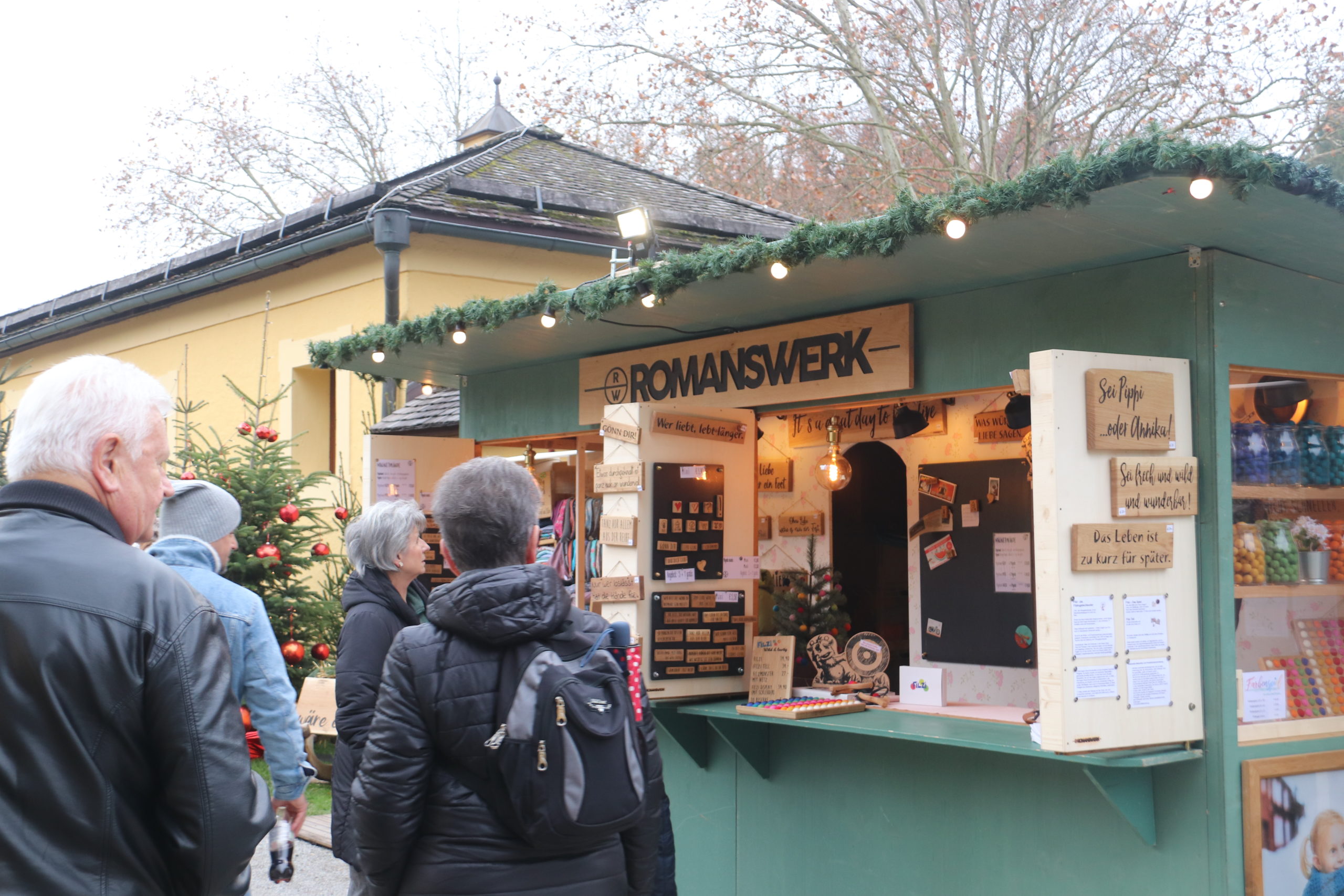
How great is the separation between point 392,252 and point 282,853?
8.95 m

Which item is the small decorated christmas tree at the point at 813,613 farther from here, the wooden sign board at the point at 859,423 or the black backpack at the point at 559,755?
the black backpack at the point at 559,755

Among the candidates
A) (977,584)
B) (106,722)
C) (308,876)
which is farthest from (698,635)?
(106,722)

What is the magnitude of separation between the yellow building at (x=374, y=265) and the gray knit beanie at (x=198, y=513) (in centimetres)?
→ 744

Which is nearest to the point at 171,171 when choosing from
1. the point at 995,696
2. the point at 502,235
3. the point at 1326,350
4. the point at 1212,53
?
the point at 502,235

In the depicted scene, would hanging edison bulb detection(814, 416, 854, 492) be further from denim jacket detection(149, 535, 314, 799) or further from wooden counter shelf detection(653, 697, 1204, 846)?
denim jacket detection(149, 535, 314, 799)

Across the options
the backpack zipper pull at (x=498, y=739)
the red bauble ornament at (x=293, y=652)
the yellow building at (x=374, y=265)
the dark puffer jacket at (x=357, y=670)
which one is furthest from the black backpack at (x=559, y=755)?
the yellow building at (x=374, y=265)

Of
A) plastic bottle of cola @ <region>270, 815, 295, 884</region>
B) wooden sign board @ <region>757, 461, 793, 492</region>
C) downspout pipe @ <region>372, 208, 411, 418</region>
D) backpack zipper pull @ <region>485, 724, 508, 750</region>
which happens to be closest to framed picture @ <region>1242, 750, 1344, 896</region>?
backpack zipper pull @ <region>485, 724, 508, 750</region>

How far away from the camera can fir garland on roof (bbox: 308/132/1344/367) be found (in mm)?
3631

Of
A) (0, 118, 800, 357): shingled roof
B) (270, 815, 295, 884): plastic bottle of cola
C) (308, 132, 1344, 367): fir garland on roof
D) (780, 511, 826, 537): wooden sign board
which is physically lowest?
(270, 815, 295, 884): plastic bottle of cola

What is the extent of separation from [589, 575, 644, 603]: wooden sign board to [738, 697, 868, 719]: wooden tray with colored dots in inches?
29.2

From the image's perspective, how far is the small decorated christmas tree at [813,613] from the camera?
6.88 meters

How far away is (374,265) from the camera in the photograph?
507 inches

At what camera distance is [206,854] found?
6.42ft

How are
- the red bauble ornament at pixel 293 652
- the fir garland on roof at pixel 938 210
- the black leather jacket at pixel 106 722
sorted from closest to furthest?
the black leather jacket at pixel 106 722 → the fir garland on roof at pixel 938 210 → the red bauble ornament at pixel 293 652
